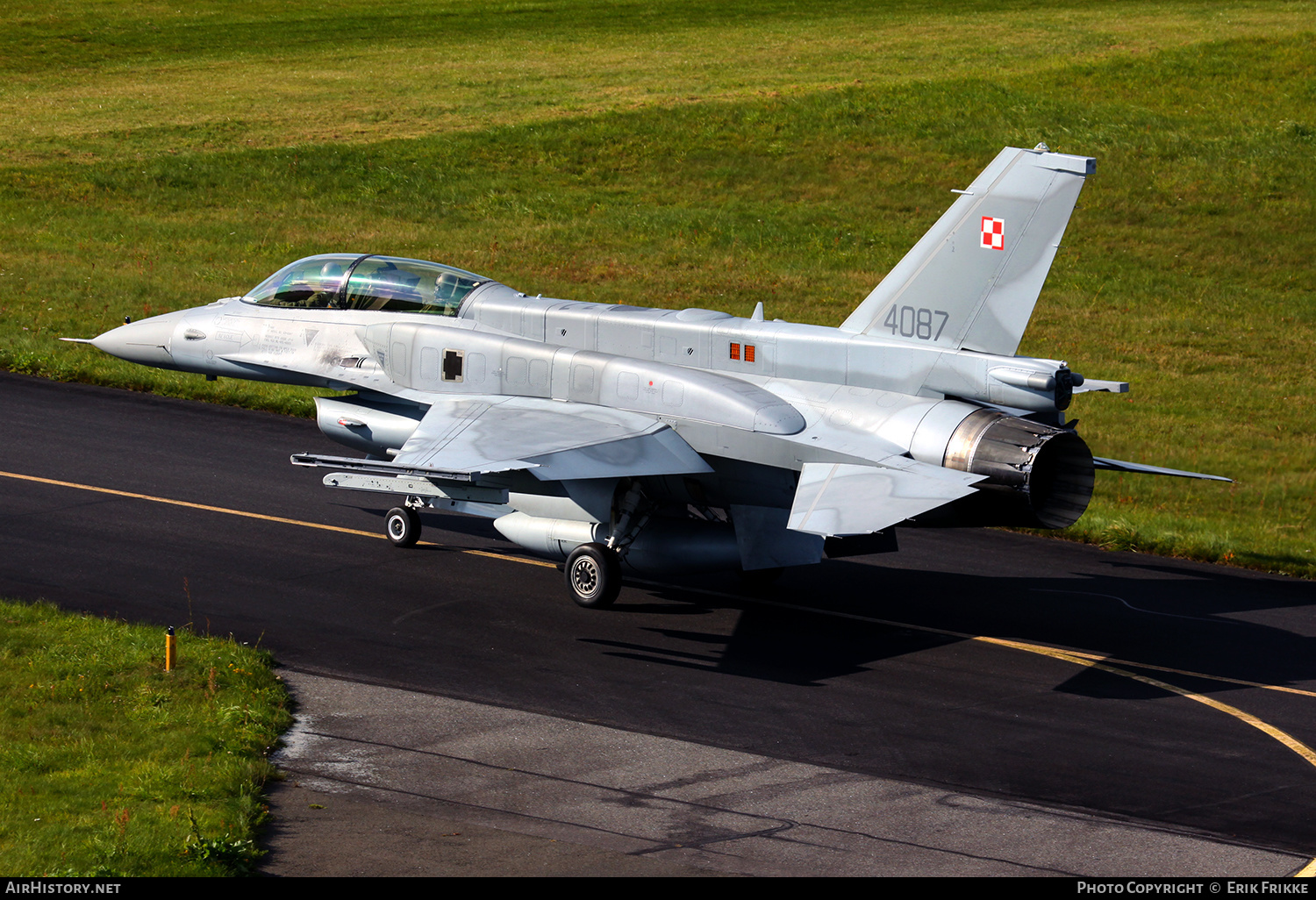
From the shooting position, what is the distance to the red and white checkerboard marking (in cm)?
1558

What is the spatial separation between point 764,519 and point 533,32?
55687 millimetres

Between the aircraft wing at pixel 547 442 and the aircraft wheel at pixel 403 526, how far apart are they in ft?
7.42

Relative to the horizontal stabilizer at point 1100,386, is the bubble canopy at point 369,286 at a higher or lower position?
higher

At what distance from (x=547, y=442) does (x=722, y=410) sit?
2043 mm

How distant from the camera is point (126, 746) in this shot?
12.0m

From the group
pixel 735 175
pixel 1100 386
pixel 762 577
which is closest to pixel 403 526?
pixel 762 577

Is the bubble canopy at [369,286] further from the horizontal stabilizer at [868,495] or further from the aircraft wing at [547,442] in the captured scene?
the horizontal stabilizer at [868,495]

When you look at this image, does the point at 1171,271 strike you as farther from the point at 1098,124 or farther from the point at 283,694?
the point at 283,694

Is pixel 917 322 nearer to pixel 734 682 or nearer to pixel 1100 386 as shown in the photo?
pixel 1100 386

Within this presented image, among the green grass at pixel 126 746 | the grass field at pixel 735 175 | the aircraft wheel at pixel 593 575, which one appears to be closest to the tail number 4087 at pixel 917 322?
the aircraft wheel at pixel 593 575

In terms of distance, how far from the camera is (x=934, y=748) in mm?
13180

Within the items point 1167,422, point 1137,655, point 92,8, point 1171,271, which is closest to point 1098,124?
point 1171,271

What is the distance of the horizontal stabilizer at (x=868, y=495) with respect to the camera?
44.9ft

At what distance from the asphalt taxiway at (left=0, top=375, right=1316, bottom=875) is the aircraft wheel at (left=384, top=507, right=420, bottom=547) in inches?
12.2
